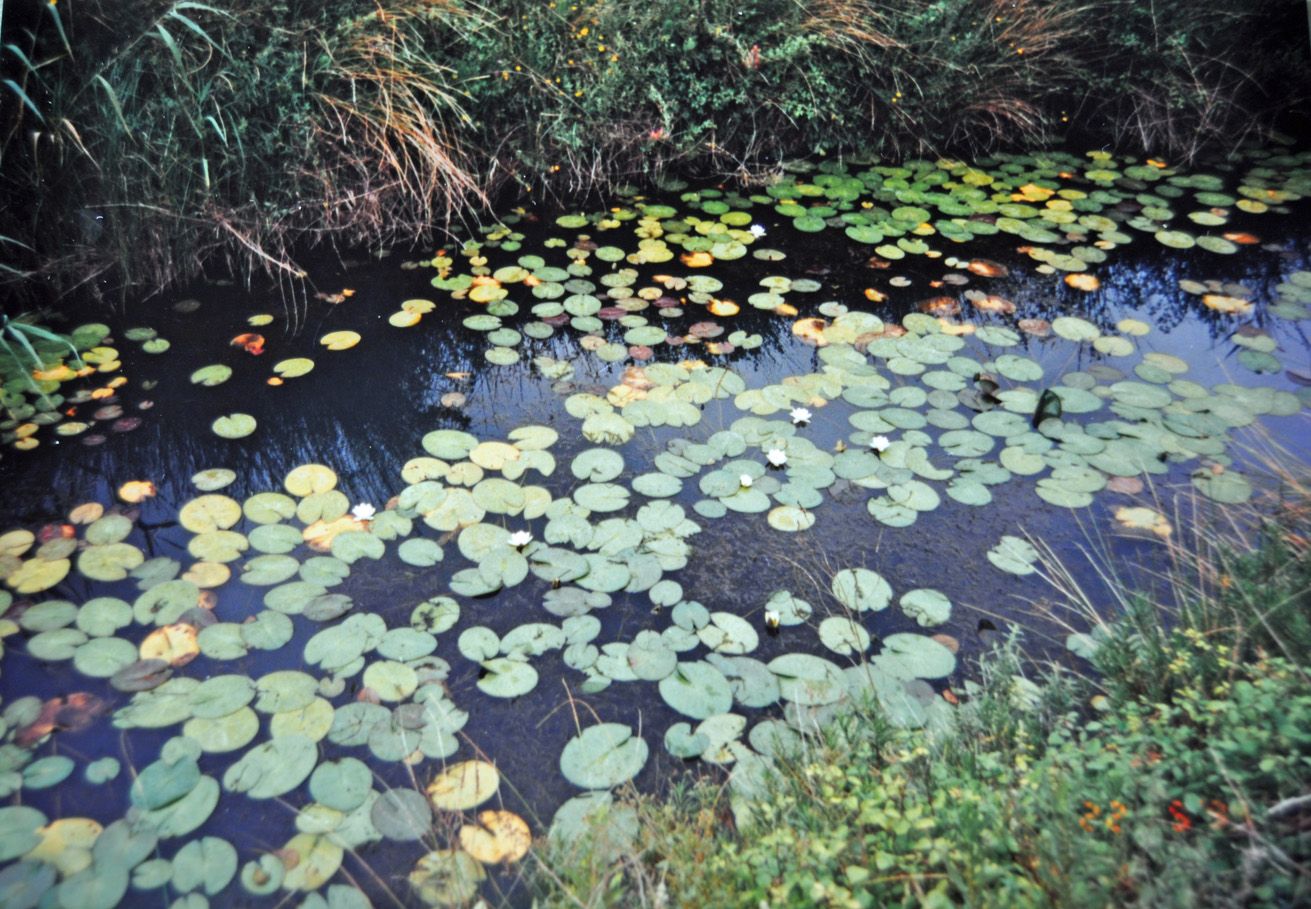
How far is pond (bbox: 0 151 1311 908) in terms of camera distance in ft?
7.05

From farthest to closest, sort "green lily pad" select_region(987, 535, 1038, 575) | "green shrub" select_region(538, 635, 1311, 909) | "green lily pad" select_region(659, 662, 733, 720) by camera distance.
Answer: "green lily pad" select_region(987, 535, 1038, 575), "green lily pad" select_region(659, 662, 733, 720), "green shrub" select_region(538, 635, 1311, 909)

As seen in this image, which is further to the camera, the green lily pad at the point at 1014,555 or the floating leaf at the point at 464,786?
the green lily pad at the point at 1014,555

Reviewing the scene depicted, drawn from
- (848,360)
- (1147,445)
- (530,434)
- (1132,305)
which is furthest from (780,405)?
(1132,305)

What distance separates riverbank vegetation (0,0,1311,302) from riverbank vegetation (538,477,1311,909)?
2.78 meters

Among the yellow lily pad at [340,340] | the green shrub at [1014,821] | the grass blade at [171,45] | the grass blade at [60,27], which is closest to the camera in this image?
the green shrub at [1014,821]

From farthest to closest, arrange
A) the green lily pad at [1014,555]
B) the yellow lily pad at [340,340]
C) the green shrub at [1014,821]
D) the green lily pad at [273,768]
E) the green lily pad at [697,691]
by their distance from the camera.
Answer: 1. the yellow lily pad at [340,340]
2. the green lily pad at [1014,555]
3. the green lily pad at [697,691]
4. the green lily pad at [273,768]
5. the green shrub at [1014,821]

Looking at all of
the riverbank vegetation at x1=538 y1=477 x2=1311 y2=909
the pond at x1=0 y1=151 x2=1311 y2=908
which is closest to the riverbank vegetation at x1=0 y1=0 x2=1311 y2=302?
the pond at x1=0 y1=151 x2=1311 y2=908

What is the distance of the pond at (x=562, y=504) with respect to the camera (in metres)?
2.15

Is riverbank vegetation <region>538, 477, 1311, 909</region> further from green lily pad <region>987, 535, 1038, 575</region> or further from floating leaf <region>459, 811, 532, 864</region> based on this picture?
green lily pad <region>987, 535, 1038, 575</region>

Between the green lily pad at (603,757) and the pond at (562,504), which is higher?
the pond at (562,504)

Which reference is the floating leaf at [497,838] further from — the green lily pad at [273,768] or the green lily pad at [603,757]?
the green lily pad at [273,768]

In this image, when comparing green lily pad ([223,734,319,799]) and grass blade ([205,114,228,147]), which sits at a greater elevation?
grass blade ([205,114,228,147])

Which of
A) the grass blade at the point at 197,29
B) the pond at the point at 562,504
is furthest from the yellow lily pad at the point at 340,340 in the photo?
the grass blade at the point at 197,29

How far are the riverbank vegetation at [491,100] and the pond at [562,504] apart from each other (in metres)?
0.31
